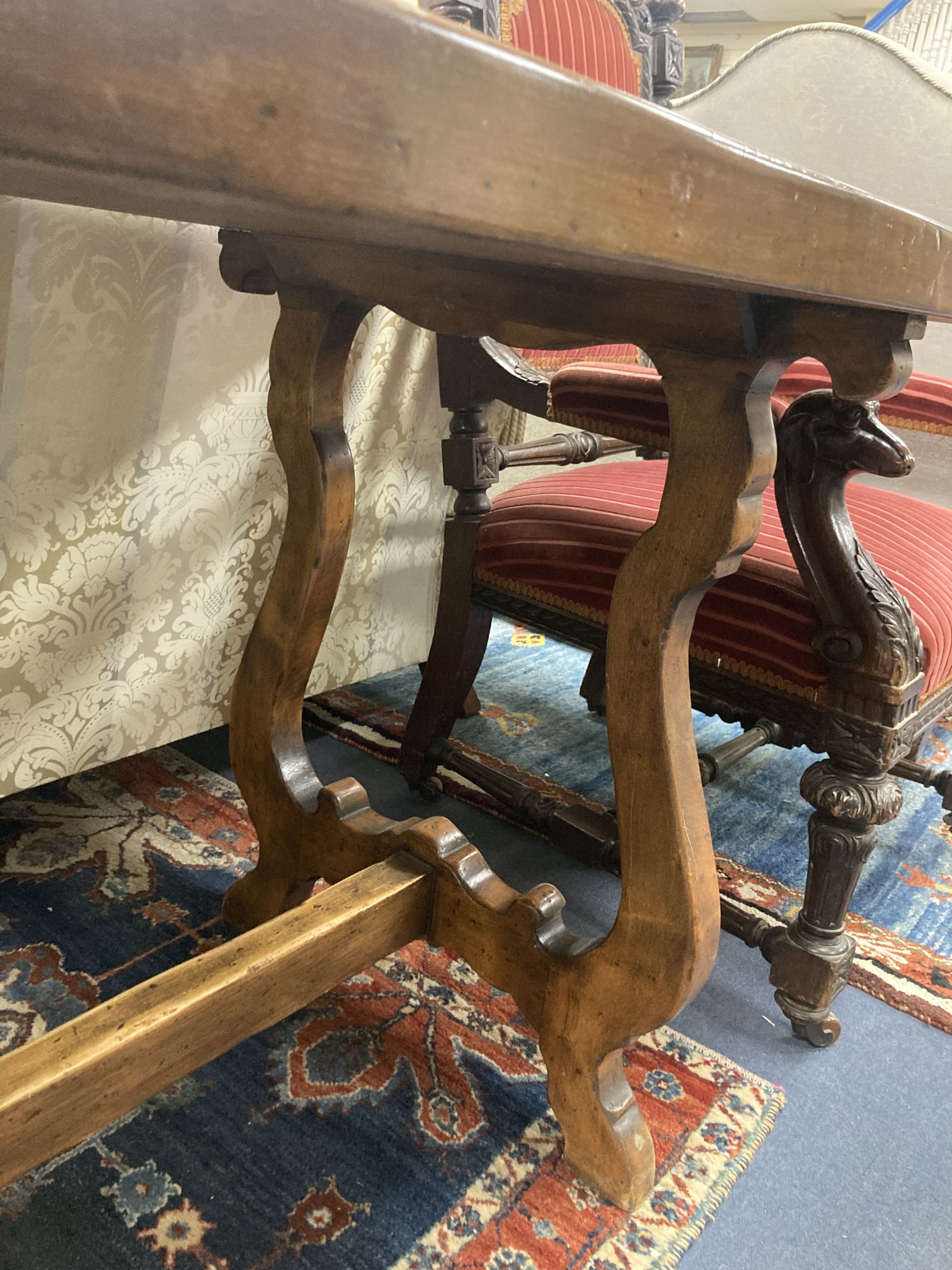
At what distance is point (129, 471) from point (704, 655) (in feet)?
2.21

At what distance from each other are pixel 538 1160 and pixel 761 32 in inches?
267

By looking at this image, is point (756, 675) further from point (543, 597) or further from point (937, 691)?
point (543, 597)

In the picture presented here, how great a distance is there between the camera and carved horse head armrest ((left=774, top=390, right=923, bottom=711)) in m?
A: 0.82

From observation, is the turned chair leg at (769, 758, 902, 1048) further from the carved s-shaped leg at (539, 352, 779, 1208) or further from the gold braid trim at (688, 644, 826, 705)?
the carved s-shaped leg at (539, 352, 779, 1208)

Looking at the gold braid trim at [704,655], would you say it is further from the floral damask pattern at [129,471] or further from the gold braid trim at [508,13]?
the gold braid trim at [508,13]

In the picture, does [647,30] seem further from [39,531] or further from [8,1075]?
[8,1075]

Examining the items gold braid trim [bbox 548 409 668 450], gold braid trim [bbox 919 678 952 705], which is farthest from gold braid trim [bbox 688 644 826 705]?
gold braid trim [bbox 548 409 668 450]

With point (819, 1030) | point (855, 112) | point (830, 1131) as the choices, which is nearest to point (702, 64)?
point (855, 112)

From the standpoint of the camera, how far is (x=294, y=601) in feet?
3.09

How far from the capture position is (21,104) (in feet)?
0.65

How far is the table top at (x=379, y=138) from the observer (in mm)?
207

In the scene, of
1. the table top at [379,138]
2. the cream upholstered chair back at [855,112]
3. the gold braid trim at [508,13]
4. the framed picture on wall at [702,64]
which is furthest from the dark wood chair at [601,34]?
the framed picture on wall at [702,64]

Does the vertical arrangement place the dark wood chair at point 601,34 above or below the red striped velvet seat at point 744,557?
above

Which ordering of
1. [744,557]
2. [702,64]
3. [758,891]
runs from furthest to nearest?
[702,64]
[758,891]
[744,557]
